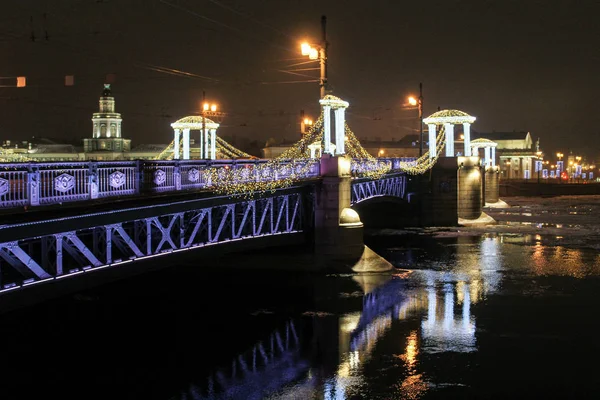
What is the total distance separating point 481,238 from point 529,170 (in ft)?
402

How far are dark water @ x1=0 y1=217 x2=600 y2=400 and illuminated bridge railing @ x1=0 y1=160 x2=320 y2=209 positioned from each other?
4.41 metres

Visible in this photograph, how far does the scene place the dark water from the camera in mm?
17000

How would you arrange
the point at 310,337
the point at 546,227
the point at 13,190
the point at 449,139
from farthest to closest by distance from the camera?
the point at 449,139 < the point at 546,227 < the point at 310,337 < the point at 13,190

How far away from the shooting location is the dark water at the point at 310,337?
17000mm

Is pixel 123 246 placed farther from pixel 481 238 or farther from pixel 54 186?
pixel 481 238

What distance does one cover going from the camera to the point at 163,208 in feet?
64.4

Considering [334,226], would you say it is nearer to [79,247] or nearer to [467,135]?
[79,247]

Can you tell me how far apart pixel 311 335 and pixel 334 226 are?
1021cm

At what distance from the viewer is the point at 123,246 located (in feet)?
64.1

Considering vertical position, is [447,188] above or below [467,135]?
below

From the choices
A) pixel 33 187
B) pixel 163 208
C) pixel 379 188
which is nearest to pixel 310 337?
pixel 163 208

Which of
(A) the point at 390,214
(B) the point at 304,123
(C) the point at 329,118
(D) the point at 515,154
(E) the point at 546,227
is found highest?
(D) the point at 515,154

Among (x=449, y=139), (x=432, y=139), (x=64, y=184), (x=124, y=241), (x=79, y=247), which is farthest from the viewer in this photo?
(x=449, y=139)

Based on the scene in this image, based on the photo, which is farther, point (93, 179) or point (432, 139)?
point (432, 139)
